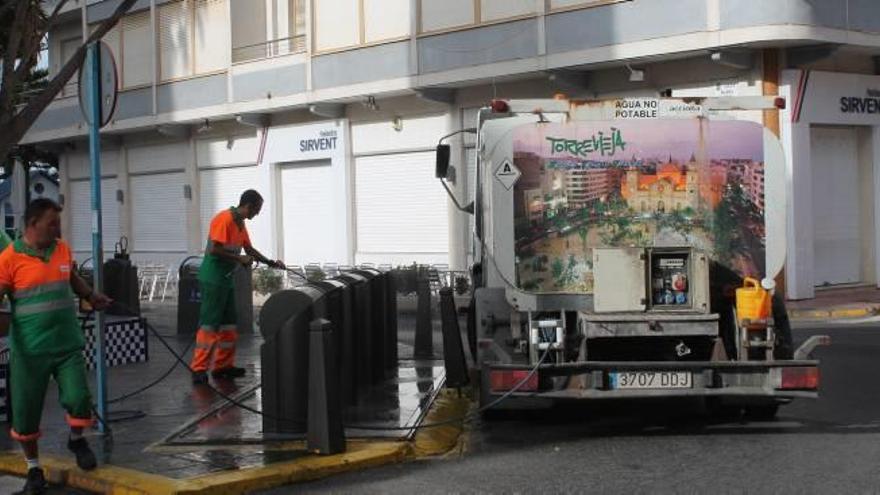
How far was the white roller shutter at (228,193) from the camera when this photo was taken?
28.8 metres

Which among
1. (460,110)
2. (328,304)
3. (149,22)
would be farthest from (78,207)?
(328,304)

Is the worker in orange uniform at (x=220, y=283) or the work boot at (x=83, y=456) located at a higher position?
the worker in orange uniform at (x=220, y=283)

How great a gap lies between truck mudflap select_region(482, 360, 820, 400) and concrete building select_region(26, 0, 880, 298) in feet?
30.3

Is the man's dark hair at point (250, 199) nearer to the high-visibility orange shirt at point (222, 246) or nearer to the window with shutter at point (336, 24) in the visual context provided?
the high-visibility orange shirt at point (222, 246)

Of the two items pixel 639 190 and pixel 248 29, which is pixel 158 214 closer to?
pixel 248 29

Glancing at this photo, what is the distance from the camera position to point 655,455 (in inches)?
283

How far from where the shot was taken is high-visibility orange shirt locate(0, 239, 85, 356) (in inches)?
253

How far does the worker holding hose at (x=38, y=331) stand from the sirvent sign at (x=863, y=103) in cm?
1726

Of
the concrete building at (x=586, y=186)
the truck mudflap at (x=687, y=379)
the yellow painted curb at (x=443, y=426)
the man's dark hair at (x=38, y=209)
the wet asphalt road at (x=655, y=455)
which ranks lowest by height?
the wet asphalt road at (x=655, y=455)

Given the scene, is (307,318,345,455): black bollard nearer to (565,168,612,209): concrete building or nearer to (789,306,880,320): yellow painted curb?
(565,168,612,209): concrete building

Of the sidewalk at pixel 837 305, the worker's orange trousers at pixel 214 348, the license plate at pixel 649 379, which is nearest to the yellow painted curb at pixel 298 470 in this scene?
the license plate at pixel 649 379

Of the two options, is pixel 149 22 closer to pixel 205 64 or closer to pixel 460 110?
pixel 205 64

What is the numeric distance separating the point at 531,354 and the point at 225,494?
8.23 ft

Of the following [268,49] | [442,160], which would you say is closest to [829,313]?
[442,160]
